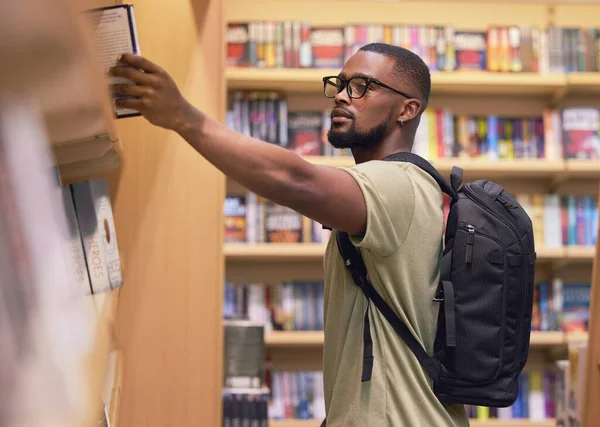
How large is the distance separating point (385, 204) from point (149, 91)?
18.2 inches

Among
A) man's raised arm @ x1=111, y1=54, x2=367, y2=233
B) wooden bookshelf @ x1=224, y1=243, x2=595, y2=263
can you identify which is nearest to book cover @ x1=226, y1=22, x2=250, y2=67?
wooden bookshelf @ x1=224, y1=243, x2=595, y2=263

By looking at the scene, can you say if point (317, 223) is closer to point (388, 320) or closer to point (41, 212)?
point (388, 320)

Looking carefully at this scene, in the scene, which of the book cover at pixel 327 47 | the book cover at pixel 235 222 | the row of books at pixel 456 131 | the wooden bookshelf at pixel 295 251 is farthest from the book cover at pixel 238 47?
the wooden bookshelf at pixel 295 251

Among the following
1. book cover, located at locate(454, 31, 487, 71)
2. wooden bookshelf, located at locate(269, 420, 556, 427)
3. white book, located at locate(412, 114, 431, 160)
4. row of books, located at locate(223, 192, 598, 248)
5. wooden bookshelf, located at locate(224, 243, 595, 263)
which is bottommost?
wooden bookshelf, located at locate(269, 420, 556, 427)

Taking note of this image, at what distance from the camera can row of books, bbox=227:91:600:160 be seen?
12.6ft

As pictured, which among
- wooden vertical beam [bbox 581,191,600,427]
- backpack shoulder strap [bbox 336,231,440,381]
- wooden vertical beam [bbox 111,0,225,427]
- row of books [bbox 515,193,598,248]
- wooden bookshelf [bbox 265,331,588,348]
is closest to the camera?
backpack shoulder strap [bbox 336,231,440,381]

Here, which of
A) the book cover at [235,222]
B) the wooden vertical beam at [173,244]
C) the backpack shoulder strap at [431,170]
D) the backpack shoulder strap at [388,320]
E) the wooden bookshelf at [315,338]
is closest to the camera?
the backpack shoulder strap at [388,320]

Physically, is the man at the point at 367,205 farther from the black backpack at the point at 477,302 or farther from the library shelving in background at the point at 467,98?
the library shelving in background at the point at 467,98

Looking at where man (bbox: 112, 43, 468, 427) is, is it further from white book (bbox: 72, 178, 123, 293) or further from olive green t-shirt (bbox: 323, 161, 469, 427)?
white book (bbox: 72, 178, 123, 293)

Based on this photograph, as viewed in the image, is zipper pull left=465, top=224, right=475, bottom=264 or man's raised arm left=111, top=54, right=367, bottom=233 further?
zipper pull left=465, top=224, right=475, bottom=264

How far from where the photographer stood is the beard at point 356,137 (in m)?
1.56

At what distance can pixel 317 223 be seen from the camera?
385 cm

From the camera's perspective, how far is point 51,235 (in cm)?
19

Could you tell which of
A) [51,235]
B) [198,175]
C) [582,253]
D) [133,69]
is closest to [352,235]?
[133,69]
